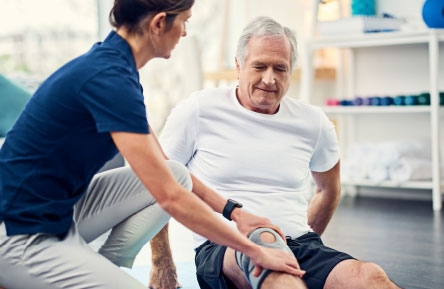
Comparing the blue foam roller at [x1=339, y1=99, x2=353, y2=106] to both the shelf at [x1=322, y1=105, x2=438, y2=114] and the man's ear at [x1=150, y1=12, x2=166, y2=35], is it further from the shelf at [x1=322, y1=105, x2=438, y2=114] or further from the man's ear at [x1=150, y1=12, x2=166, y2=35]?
the man's ear at [x1=150, y1=12, x2=166, y2=35]

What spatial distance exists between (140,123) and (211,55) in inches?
165

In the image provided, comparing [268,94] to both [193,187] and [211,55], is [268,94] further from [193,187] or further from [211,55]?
[211,55]

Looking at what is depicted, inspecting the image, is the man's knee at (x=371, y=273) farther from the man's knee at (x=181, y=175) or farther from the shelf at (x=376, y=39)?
the shelf at (x=376, y=39)

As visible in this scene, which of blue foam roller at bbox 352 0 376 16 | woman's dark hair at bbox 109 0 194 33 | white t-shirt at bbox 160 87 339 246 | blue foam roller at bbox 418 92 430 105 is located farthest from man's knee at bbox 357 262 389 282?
blue foam roller at bbox 352 0 376 16

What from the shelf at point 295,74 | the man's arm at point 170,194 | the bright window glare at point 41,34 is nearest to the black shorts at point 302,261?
the man's arm at point 170,194

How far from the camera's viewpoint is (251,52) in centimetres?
182

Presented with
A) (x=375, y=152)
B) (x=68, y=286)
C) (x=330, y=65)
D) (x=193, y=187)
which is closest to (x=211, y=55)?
(x=330, y=65)

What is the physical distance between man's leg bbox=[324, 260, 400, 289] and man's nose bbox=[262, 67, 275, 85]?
0.57 metres

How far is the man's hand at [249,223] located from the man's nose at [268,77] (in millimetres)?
443

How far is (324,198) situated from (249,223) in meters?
0.63

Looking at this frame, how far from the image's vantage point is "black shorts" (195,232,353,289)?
1.59 meters

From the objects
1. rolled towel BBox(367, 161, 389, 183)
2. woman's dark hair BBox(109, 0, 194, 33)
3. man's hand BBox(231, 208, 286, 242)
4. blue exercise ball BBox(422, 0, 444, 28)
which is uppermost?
woman's dark hair BBox(109, 0, 194, 33)

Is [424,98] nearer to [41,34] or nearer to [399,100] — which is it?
[399,100]

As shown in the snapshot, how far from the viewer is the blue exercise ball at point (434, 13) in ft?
10.7
